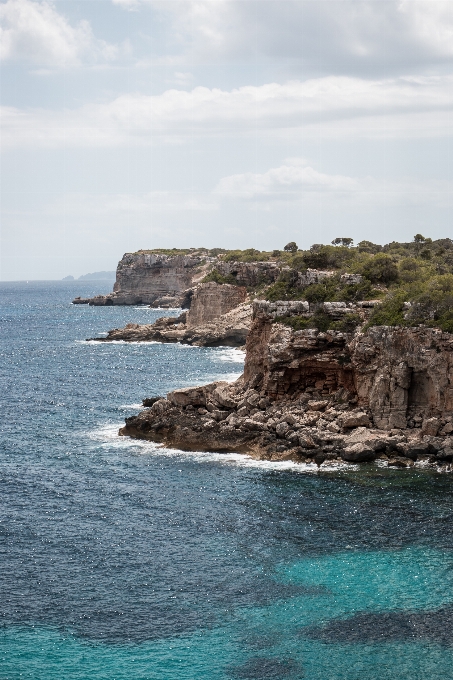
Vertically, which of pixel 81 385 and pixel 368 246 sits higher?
pixel 368 246

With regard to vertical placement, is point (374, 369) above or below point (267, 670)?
above

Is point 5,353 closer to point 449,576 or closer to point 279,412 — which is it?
point 279,412

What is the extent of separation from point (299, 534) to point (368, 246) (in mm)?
72475

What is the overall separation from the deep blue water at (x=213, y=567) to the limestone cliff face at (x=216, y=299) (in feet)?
231

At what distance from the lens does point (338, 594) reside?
120 ft

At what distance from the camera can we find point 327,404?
197 ft

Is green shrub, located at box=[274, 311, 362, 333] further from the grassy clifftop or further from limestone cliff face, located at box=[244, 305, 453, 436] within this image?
the grassy clifftop

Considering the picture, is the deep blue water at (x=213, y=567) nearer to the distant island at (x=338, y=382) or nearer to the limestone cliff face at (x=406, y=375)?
the distant island at (x=338, y=382)

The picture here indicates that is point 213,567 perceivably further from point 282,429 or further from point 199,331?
point 199,331

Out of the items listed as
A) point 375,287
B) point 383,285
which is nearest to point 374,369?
point 375,287

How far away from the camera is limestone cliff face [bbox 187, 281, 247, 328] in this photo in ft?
432

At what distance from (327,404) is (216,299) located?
240 ft

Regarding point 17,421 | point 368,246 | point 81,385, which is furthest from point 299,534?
point 368,246

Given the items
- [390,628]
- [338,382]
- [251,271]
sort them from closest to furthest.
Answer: [390,628], [338,382], [251,271]
